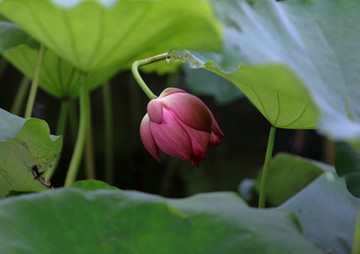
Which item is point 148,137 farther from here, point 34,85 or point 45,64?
point 45,64

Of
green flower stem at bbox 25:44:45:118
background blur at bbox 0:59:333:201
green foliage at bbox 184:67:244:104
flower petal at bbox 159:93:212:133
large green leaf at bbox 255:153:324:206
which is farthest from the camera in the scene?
background blur at bbox 0:59:333:201

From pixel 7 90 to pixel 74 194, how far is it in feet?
6.92

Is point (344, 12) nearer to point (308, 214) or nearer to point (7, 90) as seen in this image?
point (308, 214)

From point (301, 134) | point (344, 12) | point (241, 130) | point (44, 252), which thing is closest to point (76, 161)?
point (44, 252)

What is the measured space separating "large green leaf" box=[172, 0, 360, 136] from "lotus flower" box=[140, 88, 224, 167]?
0.16 ft

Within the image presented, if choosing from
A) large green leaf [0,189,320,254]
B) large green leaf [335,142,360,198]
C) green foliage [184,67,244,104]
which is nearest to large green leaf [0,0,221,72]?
large green leaf [0,189,320,254]

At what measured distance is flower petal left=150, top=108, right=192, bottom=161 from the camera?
2.03ft

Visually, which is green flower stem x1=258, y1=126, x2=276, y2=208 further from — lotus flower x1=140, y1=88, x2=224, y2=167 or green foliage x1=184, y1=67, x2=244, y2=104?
green foliage x1=184, y1=67, x2=244, y2=104

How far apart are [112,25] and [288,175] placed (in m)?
0.94

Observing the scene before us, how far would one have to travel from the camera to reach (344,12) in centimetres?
59

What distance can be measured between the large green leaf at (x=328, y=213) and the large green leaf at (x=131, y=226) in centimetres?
25

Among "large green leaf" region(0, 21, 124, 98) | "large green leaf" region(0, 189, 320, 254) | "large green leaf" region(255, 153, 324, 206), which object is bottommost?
"large green leaf" region(255, 153, 324, 206)

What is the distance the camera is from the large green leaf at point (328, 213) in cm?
70

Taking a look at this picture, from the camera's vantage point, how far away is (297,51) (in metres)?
0.53
